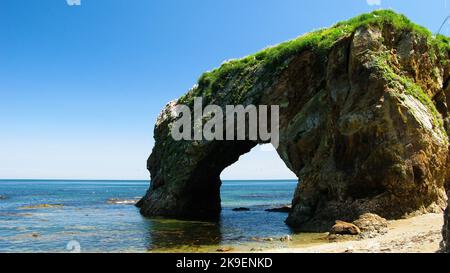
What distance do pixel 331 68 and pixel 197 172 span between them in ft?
47.3

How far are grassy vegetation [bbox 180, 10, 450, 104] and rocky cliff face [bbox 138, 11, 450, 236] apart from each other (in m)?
0.07

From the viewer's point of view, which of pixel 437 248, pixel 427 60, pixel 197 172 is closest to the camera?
pixel 437 248

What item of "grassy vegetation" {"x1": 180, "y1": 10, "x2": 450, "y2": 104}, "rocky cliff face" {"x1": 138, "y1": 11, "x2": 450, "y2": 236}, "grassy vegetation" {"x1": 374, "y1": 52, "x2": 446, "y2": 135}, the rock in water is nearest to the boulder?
the rock in water

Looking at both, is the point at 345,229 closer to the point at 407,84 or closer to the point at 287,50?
the point at 407,84

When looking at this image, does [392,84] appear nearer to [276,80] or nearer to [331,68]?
[331,68]

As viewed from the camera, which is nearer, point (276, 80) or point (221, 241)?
point (221, 241)

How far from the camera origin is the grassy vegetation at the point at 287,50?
83.8 feet

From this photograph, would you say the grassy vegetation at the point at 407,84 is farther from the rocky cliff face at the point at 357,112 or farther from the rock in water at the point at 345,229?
the rock in water at the point at 345,229

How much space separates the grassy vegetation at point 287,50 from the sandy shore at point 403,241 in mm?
11792

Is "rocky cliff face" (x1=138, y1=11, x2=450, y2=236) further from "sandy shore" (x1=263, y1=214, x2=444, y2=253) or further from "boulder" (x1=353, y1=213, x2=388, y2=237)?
"sandy shore" (x1=263, y1=214, x2=444, y2=253)

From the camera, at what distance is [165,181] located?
36.2m

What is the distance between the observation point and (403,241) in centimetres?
1465
